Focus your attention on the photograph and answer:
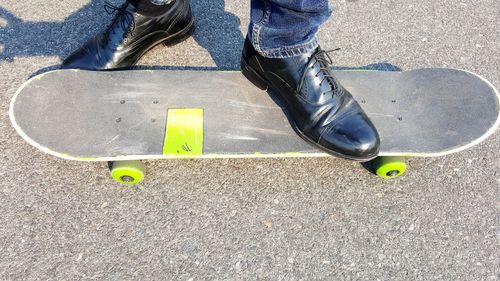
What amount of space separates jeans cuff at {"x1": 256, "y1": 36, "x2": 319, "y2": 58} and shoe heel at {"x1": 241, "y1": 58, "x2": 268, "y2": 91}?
176 mm

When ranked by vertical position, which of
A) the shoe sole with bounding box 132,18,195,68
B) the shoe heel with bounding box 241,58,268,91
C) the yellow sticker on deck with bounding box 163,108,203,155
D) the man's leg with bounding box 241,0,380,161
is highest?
the man's leg with bounding box 241,0,380,161

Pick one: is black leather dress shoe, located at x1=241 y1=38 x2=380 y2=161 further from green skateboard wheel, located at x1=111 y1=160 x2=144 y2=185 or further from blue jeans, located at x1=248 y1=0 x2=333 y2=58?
green skateboard wheel, located at x1=111 y1=160 x2=144 y2=185

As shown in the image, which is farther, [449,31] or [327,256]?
[449,31]

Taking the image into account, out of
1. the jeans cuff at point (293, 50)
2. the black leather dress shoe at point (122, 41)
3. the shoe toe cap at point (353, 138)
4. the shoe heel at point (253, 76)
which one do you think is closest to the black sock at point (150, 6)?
the black leather dress shoe at point (122, 41)

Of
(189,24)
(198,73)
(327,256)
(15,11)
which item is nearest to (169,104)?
(198,73)

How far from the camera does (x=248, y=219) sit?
1.76 metres

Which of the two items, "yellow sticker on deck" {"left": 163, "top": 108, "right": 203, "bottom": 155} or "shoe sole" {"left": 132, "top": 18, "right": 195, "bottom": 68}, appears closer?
"yellow sticker on deck" {"left": 163, "top": 108, "right": 203, "bottom": 155}

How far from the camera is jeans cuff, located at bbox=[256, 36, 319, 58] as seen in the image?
1761 mm

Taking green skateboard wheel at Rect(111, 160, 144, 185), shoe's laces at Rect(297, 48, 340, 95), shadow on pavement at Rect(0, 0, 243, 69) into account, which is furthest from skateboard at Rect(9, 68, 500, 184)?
shadow on pavement at Rect(0, 0, 243, 69)

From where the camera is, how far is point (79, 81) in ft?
6.47

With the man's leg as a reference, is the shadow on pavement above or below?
below

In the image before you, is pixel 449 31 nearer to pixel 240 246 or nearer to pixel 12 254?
pixel 240 246

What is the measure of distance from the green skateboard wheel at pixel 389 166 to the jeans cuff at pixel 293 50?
575mm

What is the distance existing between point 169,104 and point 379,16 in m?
1.56
